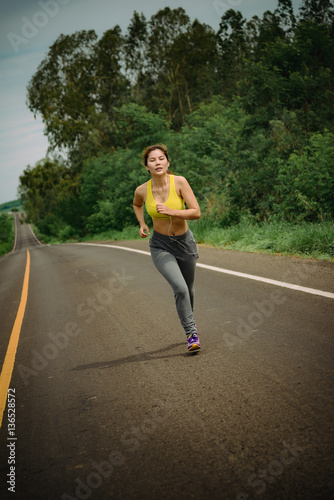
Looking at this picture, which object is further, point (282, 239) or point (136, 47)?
point (136, 47)

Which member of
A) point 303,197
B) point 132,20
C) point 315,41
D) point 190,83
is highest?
point 132,20

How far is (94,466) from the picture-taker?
238cm

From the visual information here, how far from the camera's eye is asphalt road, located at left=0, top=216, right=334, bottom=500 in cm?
212

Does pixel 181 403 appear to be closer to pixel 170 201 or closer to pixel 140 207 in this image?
pixel 170 201

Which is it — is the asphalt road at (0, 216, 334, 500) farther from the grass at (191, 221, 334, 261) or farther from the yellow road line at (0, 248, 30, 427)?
the grass at (191, 221, 334, 261)

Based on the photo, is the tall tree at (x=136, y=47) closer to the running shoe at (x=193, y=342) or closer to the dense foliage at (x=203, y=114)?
the dense foliage at (x=203, y=114)

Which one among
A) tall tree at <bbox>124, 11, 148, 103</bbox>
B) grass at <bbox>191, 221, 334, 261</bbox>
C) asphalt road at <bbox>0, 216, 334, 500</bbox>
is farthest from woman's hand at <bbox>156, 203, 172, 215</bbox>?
tall tree at <bbox>124, 11, 148, 103</bbox>

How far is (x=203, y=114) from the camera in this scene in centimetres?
3222

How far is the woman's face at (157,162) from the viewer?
3.64 m

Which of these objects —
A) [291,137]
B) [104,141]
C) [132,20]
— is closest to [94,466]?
[291,137]

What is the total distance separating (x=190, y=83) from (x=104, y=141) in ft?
35.9

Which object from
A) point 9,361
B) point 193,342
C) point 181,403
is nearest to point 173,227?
point 193,342

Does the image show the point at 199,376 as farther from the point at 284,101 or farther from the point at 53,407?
the point at 284,101

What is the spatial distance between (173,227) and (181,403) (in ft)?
5.45
